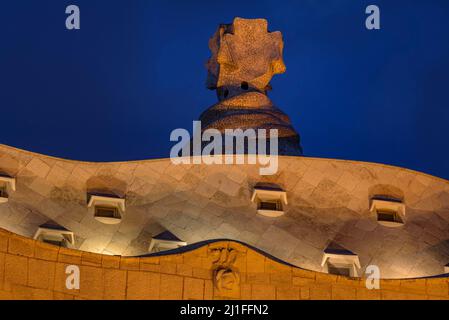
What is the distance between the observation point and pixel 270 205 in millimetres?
33156

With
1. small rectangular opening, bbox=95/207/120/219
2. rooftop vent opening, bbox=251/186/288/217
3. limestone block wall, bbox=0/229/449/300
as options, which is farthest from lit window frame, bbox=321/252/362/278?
small rectangular opening, bbox=95/207/120/219

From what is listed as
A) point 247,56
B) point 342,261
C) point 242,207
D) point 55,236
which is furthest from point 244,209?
point 247,56

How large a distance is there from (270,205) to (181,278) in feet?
23.5

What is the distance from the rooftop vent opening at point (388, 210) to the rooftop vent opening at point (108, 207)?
24.9ft

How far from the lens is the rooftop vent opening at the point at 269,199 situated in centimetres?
3294

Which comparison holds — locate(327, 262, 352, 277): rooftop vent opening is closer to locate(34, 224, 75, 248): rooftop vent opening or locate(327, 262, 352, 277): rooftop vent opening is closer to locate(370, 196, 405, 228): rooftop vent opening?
locate(370, 196, 405, 228): rooftop vent opening

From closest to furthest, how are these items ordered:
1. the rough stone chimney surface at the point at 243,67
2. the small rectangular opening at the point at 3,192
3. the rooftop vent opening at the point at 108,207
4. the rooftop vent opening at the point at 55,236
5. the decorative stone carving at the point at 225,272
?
1. the decorative stone carving at the point at 225,272
2. the rooftop vent opening at the point at 55,236
3. the small rectangular opening at the point at 3,192
4. the rooftop vent opening at the point at 108,207
5. the rough stone chimney surface at the point at 243,67

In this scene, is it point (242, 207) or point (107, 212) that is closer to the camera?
point (107, 212)

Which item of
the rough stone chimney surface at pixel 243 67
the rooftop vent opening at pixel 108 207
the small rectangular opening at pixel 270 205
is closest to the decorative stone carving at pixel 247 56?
the rough stone chimney surface at pixel 243 67

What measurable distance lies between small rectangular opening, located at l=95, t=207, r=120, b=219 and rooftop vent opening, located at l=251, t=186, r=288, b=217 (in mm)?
4118

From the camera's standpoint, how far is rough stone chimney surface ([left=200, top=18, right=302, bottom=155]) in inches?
1607

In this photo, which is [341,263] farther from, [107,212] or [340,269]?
[107,212]

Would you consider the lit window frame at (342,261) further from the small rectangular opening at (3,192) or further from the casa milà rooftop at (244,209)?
the small rectangular opening at (3,192)
